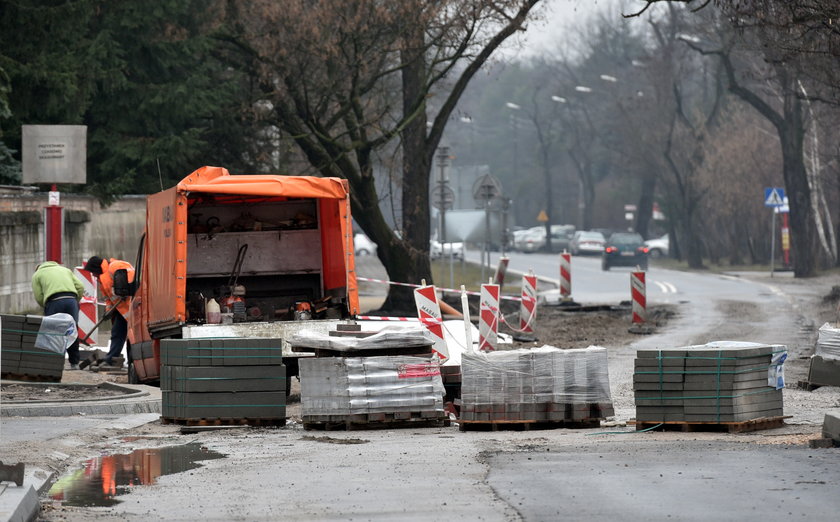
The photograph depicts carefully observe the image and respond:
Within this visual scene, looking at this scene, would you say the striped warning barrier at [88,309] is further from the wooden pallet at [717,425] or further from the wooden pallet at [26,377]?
the wooden pallet at [717,425]

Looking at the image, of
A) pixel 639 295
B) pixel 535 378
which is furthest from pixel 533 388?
pixel 639 295

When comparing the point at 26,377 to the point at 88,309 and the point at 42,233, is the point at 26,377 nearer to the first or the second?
the point at 88,309

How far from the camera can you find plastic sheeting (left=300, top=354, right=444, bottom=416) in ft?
45.3

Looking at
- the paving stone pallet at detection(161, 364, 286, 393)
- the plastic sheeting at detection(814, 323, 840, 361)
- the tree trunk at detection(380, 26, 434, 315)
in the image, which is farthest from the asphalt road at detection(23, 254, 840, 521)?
the tree trunk at detection(380, 26, 434, 315)

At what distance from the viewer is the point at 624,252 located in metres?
61.1

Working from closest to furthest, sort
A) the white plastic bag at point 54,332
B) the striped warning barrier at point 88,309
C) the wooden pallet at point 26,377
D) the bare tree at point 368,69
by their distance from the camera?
1. the white plastic bag at point 54,332
2. the wooden pallet at point 26,377
3. the striped warning barrier at point 88,309
4. the bare tree at point 368,69

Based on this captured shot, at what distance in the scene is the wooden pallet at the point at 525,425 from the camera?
531 inches

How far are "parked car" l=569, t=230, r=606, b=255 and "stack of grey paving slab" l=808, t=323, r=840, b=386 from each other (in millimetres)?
61742

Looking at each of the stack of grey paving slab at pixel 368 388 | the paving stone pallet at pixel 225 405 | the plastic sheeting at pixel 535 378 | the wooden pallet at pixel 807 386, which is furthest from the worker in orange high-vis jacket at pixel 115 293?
the wooden pallet at pixel 807 386

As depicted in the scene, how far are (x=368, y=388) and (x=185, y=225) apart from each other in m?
4.06

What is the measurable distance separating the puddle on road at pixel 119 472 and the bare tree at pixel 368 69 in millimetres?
16934

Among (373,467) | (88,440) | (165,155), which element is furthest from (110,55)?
(373,467)

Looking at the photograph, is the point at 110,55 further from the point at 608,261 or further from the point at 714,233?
the point at 714,233

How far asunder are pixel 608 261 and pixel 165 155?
32014mm
